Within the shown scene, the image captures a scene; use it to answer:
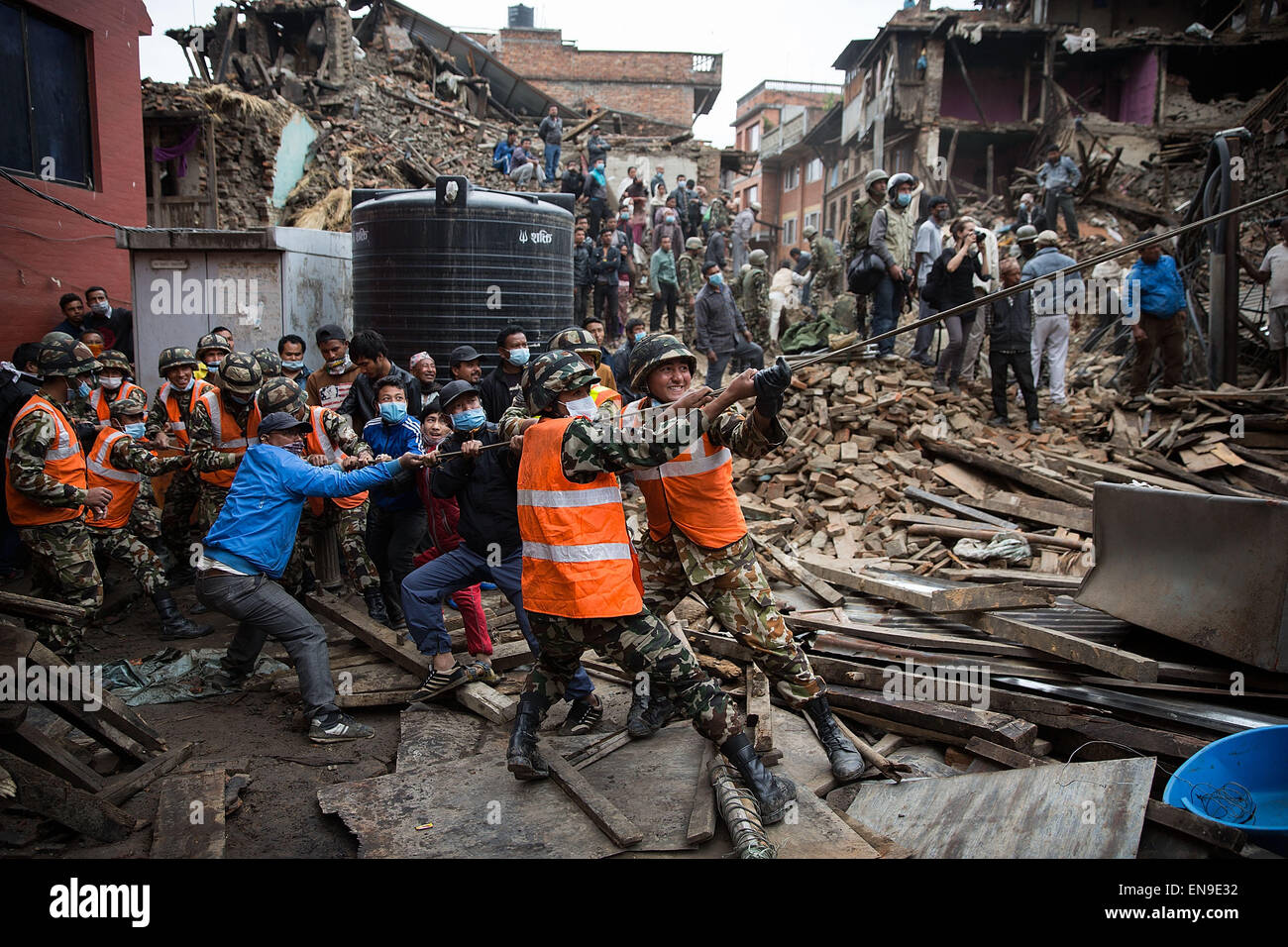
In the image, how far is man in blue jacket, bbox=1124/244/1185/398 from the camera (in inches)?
394

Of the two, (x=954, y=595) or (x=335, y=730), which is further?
(x=954, y=595)

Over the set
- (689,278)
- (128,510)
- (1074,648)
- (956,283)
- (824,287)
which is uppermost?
(824,287)

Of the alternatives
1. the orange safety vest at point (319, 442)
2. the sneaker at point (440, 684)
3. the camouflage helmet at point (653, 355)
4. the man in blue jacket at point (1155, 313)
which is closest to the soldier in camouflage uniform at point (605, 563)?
the camouflage helmet at point (653, 355)

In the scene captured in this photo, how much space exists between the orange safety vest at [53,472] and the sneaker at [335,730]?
7.61ft

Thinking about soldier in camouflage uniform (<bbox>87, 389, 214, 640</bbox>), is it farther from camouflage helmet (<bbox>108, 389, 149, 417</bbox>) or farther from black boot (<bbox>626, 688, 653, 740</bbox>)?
black boot (<bbox>626, 688, 653, 740</bbox>)

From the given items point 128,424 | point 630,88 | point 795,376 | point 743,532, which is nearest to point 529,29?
point 630,88

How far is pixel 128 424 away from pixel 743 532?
513cm

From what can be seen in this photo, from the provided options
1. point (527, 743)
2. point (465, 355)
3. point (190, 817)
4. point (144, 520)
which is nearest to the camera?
point (190, 817)

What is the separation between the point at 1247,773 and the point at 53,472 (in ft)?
22.2

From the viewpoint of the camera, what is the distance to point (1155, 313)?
10.1m

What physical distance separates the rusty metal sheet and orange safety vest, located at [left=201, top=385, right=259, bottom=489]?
5.69m

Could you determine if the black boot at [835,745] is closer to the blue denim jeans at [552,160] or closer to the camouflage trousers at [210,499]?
the camouflage trousers at [210,499]

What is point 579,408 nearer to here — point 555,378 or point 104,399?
point 555,378

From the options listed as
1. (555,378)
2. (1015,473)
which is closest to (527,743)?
(555,378)
